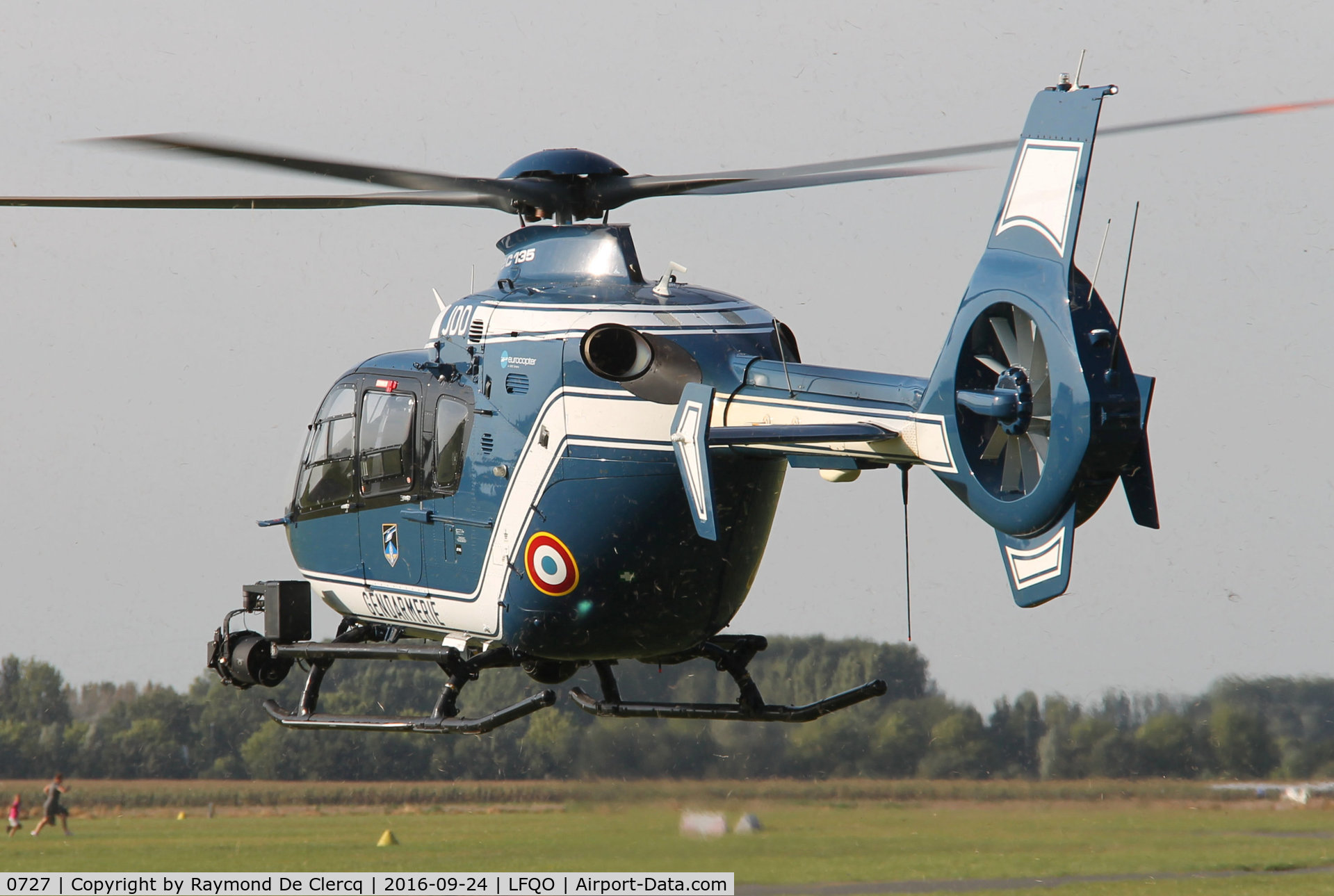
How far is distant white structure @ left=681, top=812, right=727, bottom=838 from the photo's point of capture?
16719 millimetres

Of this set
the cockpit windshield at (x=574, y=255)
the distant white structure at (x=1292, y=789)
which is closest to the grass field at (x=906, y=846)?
the distant white structure at (x=1292, y=789)

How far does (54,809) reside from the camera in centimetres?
3478

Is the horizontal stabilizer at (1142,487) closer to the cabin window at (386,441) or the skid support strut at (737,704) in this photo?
the skid support strut at (737,704)

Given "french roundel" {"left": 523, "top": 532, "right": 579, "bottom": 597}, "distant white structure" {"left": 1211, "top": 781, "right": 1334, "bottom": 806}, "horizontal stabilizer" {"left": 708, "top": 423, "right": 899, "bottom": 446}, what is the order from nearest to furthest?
"horizontal stabilizer" {"left": 708, "top": 423, "right": 899, "bottom": 446}
"french roundel" {"left": 523, "top": 532, "right": 579, "bottom": 597}
"distant white structure" {"left": 1211, "top": 781, "right": 1334, "bottom": 806}

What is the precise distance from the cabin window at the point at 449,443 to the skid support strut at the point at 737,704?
1.83 meters

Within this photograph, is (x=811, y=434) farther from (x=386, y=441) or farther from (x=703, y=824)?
(x=703, y=824)

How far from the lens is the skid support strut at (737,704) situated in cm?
1085

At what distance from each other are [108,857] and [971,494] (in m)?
30.2

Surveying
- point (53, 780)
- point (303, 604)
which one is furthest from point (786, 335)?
point (53, 780)

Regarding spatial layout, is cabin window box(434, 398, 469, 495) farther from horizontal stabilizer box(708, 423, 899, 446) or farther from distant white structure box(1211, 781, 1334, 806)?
distant white structure box(1211, 781, 1334, 806)

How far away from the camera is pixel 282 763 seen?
42.5 m

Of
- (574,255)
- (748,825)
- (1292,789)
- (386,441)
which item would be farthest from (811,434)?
(1292,789)

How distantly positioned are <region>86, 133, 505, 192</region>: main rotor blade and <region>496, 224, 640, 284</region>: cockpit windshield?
544 mm

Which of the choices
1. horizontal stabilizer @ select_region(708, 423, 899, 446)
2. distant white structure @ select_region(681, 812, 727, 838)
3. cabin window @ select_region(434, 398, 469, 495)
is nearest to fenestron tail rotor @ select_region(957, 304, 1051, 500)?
horizontal stabilizer @ select_region(708, 423, 899, 446)
